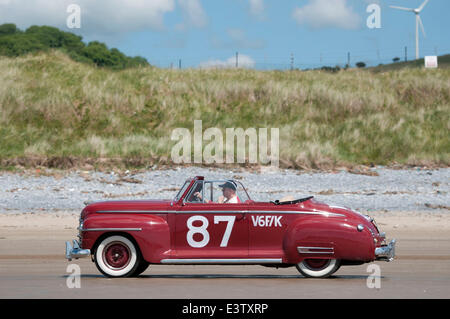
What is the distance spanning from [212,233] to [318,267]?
1.59m

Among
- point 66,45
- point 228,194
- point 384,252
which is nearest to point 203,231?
point 228,194

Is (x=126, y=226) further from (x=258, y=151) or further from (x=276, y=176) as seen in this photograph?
(x=258, y=151)

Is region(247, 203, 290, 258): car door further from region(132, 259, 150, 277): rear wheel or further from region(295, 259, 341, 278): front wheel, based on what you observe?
region(132, 259, 150, 277): rear wheel

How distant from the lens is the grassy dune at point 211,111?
30.1 metres

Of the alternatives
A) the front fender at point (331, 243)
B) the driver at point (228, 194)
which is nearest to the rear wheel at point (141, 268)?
the driver at point (228, 194)

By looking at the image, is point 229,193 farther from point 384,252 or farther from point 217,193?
point 384,252

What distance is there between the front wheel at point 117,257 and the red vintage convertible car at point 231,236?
14mm

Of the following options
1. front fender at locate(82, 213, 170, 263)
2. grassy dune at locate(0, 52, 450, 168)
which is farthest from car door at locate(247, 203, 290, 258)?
grassy dune at locate(0, 52, 450, 168)

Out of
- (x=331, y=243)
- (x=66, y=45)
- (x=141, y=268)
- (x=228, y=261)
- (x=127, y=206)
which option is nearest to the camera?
(x=331, y=243)

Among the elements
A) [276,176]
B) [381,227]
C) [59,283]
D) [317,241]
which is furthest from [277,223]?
[276,176]

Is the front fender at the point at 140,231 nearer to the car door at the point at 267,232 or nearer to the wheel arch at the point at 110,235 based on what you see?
the wheel arch at the point at 110,235

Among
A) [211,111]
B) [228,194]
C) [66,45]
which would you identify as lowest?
[228,194]

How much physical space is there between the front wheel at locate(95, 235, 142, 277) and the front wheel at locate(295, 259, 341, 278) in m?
2.35

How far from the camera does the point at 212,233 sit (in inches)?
425
